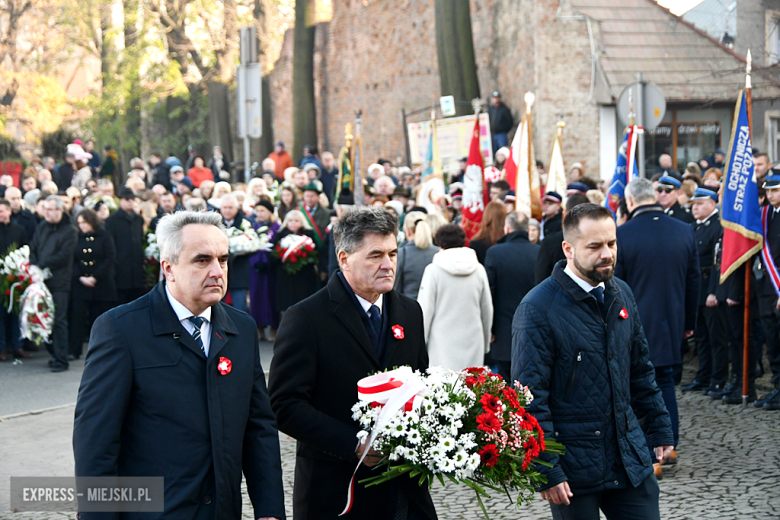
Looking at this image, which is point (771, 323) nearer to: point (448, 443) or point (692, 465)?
point (692, 465)

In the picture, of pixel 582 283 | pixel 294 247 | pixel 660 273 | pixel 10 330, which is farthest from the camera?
pixel 294 247

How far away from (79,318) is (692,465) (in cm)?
838

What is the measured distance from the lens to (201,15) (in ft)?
97.8

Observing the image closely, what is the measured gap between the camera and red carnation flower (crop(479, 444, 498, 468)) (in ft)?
11.8

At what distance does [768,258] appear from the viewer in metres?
9.31

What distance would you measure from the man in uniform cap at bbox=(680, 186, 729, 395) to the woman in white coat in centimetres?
316

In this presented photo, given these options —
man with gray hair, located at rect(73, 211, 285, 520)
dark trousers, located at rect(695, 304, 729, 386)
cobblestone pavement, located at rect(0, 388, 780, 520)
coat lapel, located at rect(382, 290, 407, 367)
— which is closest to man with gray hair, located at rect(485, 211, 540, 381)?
cobblestone pavement, located at rect(0, 388, 780, 520)

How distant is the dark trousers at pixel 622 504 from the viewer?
4.18 meters

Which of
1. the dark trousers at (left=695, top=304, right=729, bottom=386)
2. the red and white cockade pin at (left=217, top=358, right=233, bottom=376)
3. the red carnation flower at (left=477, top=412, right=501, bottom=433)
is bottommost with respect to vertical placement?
the dark trousers at (left=695, top=304, right=729, bottom=386)

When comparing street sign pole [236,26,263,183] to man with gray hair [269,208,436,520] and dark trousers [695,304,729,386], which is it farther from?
man with gray hair [269,208,436,520]

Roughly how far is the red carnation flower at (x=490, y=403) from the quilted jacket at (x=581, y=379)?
0.45m

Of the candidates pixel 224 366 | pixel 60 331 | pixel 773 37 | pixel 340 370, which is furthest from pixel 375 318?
pixel 773 37

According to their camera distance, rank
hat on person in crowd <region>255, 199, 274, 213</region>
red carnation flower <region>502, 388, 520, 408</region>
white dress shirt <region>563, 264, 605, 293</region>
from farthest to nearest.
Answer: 1. hat on person in crowd <region>255, 199, 274, 213</region>
2. white dress shirt <region>563, 264, 605, 293</region>
3. red carnation flower <region>502, 388, 520, 408</region>

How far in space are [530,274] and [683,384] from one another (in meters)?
2.86
